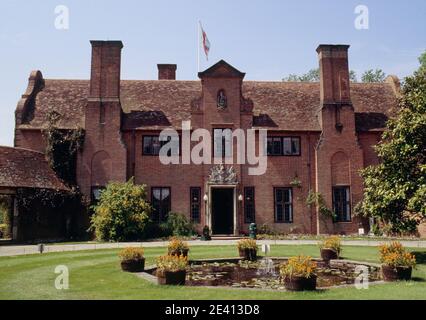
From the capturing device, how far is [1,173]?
23.3 m

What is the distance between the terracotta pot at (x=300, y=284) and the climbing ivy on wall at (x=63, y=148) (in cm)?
2081

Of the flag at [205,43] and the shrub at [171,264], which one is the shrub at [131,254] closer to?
the shrub at [171,264]

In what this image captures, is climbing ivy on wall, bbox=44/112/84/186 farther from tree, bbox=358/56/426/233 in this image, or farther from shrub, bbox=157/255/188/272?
tree, bbox=358/56/426/233

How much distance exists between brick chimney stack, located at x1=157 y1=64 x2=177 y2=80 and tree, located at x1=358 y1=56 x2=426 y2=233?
21.8 metres

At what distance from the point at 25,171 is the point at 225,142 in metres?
12.7

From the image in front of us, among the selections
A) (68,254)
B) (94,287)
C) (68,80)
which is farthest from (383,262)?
(68,80)

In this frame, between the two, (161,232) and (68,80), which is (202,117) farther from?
(68,80)

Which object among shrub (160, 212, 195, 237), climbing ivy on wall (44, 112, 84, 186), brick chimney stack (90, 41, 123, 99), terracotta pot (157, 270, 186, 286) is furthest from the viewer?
brick chimney stack (90, 41, 123, 99)

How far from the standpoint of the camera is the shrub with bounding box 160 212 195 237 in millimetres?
25969

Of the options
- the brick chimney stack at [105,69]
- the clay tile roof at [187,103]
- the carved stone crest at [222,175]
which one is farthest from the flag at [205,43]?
the carved stone crest at [222,175]

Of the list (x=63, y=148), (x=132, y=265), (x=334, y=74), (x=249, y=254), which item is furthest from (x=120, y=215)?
(x=334, y=74)

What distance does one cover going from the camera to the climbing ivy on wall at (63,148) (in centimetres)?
2700

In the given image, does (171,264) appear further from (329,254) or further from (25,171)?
(25,171)

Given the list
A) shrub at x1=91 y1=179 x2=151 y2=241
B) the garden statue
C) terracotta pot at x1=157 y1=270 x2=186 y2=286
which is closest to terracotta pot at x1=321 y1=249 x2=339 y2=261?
terracotta pot at x1=157 y1=270 x2=186 y2=286
